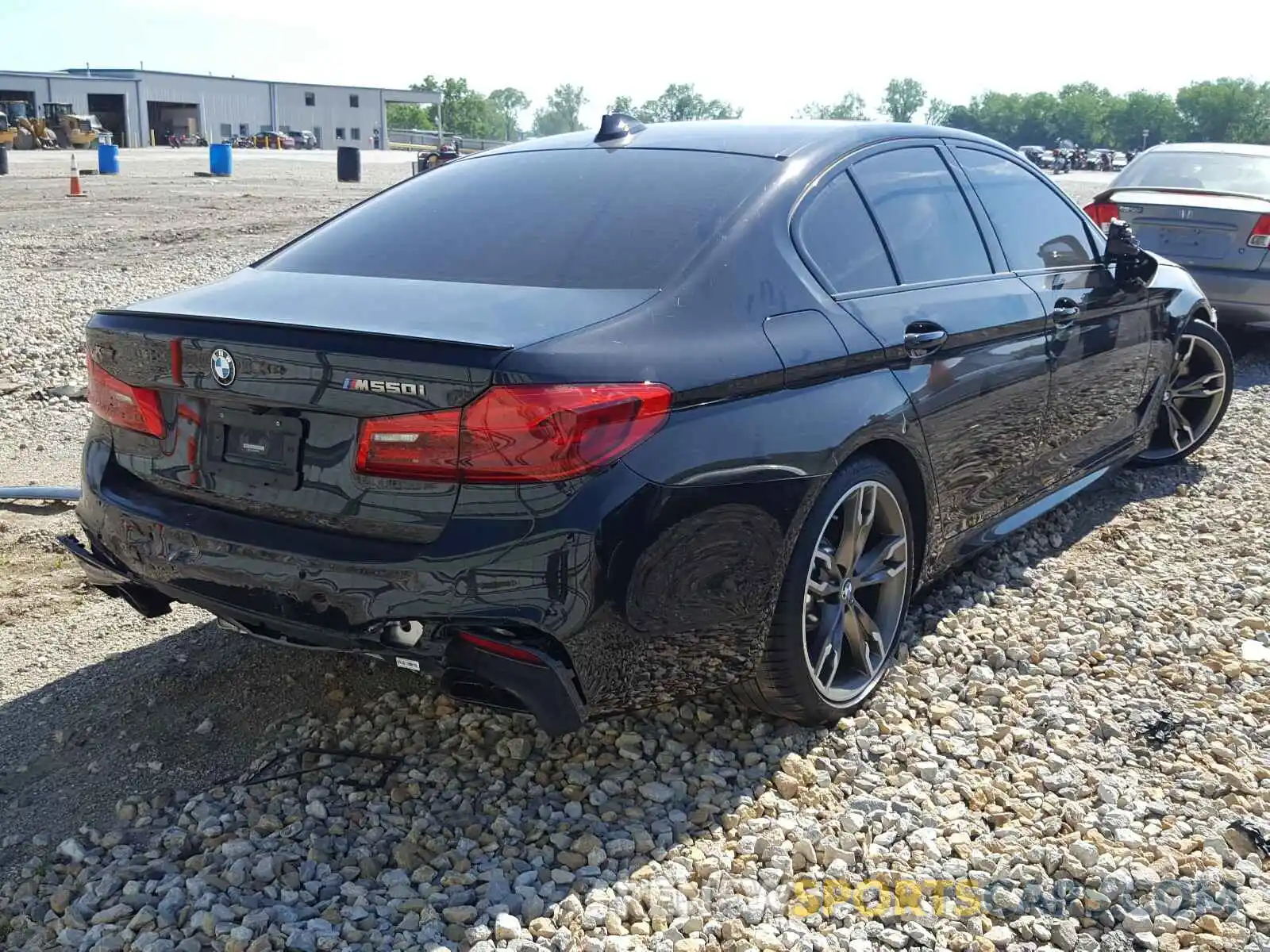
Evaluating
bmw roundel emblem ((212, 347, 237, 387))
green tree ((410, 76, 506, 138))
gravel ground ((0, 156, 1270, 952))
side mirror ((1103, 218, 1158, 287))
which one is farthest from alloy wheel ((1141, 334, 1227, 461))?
green tree ((410, 76, 506, 138))

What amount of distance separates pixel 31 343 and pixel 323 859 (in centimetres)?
708

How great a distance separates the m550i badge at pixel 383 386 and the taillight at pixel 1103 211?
715 centimetres

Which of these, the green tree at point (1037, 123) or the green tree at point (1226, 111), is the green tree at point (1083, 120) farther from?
the green tree at point (1226, 111)

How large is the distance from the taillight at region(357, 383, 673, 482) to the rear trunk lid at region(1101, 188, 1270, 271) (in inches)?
270

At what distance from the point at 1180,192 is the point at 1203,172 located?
17.9 inches

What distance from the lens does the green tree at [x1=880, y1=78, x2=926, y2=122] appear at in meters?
165

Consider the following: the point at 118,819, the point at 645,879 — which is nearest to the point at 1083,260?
the point at 645,879

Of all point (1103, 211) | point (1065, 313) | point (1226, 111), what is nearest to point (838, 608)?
point (1065, 313)

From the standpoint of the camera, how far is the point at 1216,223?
8078 millimetres

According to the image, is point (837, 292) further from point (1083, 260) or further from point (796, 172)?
point (1083, 260)


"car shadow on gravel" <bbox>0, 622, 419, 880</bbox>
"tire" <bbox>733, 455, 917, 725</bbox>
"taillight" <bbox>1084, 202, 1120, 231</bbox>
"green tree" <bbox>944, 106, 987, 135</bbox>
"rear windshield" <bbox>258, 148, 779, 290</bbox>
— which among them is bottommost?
"car shadow on gravel" <bbox>0, 622, 419, 880</bbox>

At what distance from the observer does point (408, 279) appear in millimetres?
3053

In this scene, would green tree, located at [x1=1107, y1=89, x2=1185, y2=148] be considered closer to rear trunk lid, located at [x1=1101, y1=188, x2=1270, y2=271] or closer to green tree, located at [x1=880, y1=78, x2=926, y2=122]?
green tree, located at [x1=880, y1=78, x2=926, y2=122]

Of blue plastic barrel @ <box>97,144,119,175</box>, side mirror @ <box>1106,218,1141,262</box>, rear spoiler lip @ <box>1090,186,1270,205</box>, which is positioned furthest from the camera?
blue plastic barrel @ <box>97,144,119,175</box>
